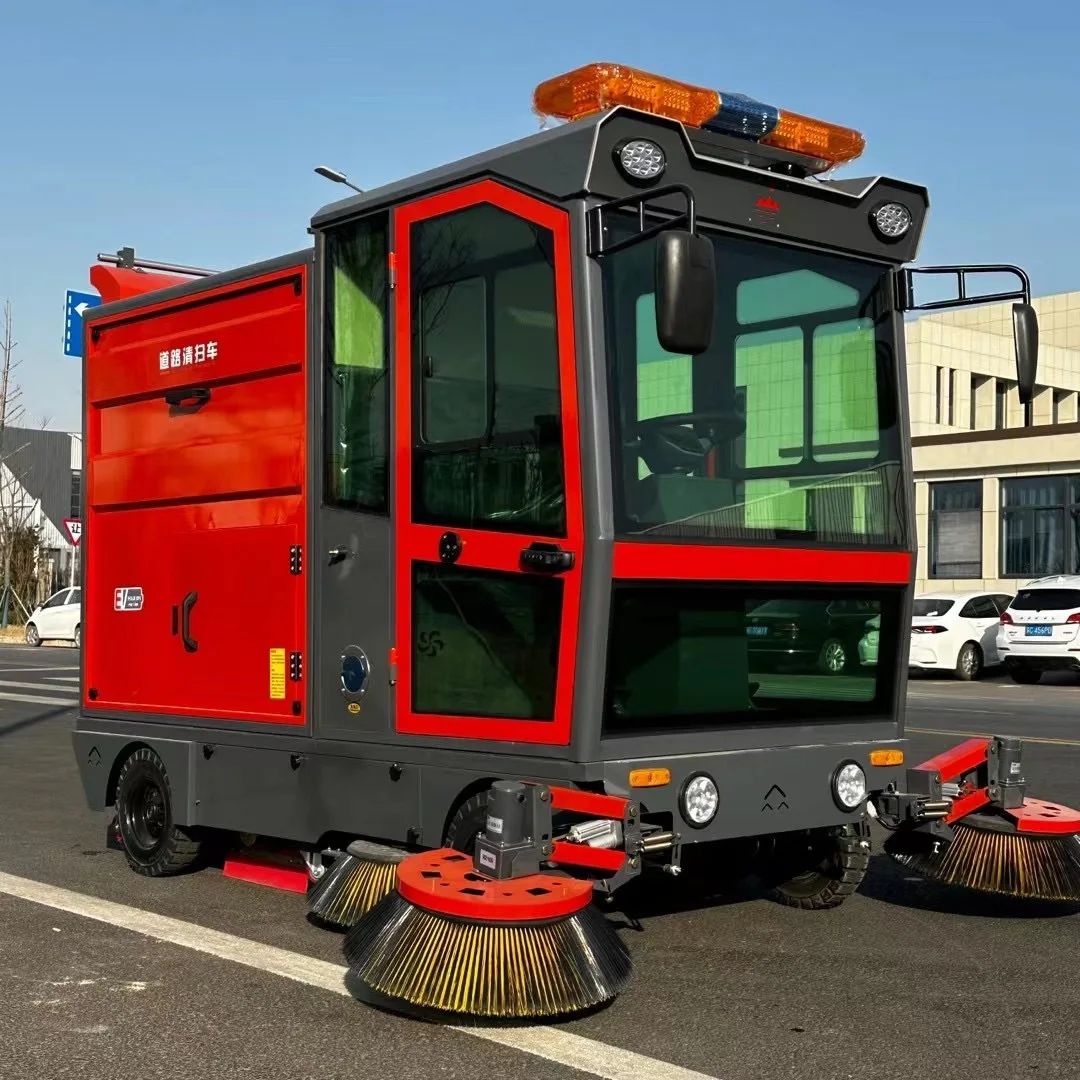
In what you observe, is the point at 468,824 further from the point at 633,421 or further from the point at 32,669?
the point at 32,669

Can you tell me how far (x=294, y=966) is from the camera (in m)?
5.64

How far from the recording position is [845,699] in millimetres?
6395

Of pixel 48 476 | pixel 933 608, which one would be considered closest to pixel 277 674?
pixel 933 608

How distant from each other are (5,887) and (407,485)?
2.80 metres

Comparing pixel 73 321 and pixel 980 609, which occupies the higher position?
pixel 73 321

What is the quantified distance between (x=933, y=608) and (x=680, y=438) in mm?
21557

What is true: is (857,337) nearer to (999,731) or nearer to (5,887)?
(5,887)

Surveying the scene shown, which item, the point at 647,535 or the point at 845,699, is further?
the point at 845,699

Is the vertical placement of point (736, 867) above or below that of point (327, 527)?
below

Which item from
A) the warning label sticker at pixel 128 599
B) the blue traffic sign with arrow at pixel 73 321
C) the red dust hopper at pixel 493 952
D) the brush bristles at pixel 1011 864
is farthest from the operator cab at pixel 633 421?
the blue traffic sign with arrow at pixel 73 321

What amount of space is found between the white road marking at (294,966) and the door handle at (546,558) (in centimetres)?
156

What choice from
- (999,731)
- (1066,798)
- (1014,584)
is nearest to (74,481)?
(1014,584)

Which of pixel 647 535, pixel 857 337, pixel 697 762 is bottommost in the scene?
pixel 697 762

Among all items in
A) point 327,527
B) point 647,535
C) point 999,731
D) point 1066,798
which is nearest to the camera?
point 647,535
